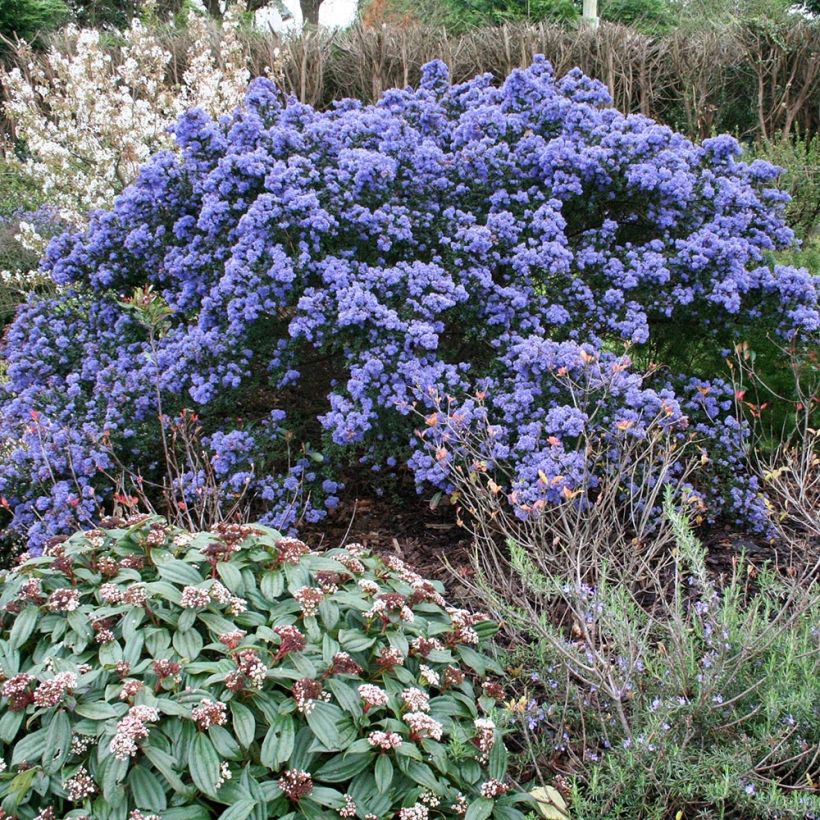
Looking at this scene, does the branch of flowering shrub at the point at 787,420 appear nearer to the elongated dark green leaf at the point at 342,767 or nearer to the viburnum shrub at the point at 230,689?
the viburnum shrub at the point at 230,689

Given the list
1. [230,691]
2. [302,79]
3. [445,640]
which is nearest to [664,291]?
[445,640]

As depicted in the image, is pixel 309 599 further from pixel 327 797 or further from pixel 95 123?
pixel 95 123

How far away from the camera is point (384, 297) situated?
4.08 meters

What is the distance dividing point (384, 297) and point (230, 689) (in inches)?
87.9

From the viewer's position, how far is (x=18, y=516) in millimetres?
4281

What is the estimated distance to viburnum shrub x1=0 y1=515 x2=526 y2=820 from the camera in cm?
216

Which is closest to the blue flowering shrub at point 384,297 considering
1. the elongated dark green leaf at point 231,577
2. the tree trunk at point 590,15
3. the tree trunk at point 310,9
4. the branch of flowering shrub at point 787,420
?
the branch of flowering shrub at point 787,420

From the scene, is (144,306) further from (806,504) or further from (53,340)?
(806,504)

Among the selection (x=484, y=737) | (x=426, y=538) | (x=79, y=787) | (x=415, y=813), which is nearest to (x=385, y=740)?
(x=415, y=813)

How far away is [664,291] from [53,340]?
3.32m

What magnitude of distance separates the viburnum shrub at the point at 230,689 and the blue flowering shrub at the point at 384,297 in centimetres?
115

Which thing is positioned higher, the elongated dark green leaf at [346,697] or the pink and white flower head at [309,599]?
the pink and white flower head at [309,599]

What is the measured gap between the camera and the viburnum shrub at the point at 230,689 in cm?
216

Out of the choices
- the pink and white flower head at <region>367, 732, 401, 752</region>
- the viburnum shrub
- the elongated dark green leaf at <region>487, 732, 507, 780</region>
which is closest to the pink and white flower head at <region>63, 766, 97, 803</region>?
the viburnum shrub
